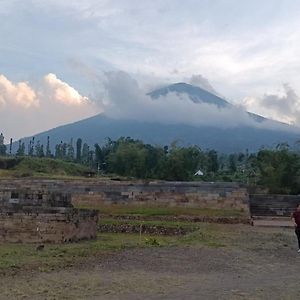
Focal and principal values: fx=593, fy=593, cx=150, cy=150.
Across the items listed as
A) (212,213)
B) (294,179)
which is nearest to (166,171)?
(294,179)

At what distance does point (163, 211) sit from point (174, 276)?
16.9 metres

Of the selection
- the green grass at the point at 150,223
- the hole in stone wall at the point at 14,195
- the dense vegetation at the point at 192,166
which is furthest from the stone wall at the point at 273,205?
the hole in stone wall at the point at 14,195

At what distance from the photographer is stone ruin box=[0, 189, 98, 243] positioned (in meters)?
16.8

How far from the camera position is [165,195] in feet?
96.7

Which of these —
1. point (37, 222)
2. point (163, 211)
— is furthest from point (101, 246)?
point (163, 211)

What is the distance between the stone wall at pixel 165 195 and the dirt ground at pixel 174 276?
12.7m

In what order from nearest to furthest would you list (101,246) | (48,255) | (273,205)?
(48,255)
(101,246)
(273,205)

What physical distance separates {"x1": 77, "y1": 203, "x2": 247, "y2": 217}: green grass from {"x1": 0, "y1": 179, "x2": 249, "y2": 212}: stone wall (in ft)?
1.12

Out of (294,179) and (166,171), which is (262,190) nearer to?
(294,179)

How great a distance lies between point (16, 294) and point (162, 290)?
2.31 metres

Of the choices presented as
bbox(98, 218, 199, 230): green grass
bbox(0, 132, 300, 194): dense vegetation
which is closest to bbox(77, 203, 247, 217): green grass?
bbox(98, 218, 199, 230): green grass

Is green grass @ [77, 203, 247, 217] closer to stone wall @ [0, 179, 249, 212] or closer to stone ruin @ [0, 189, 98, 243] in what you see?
stone wall @ [0, 179, 249, 212]

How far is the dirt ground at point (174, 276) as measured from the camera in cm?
921

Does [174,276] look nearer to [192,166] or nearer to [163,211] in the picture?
[163,211]
